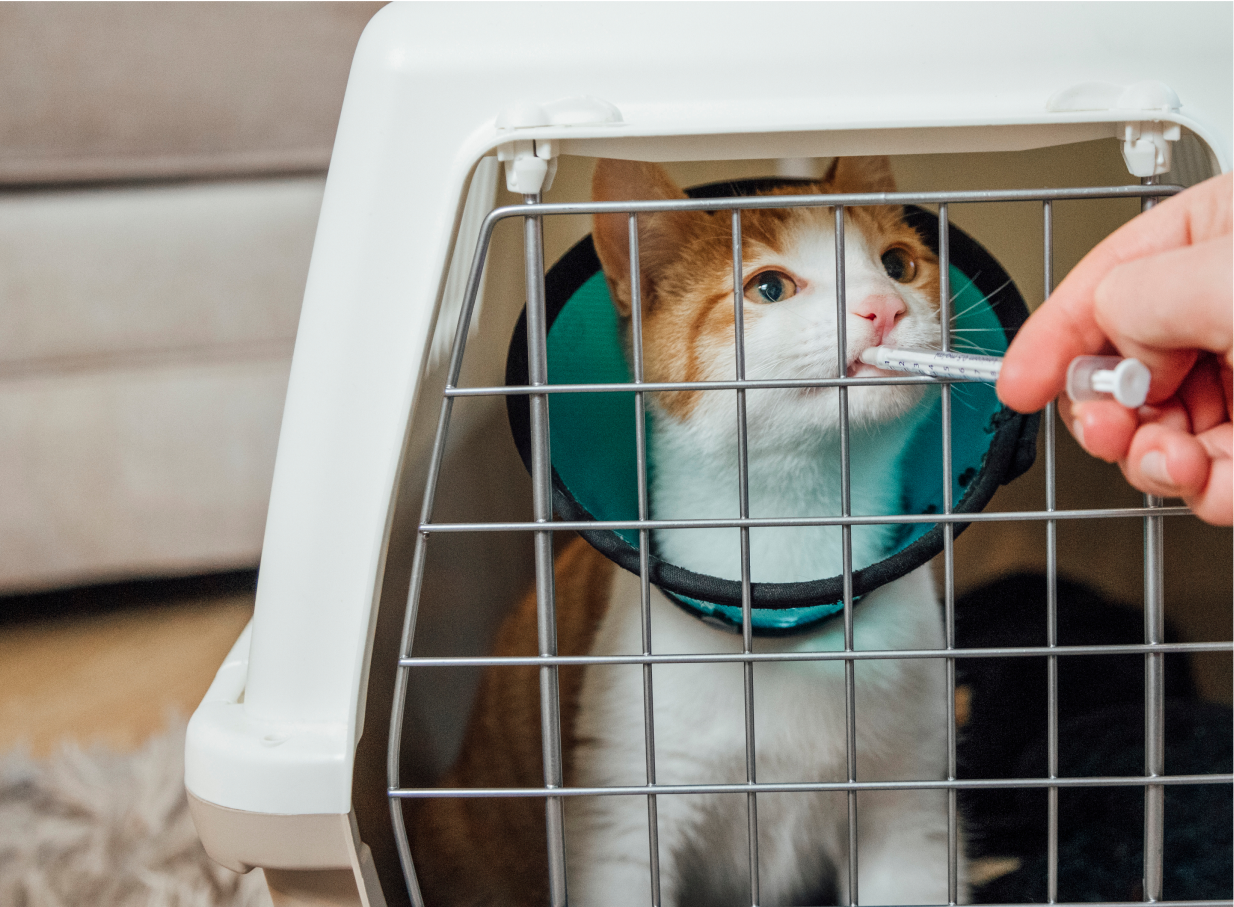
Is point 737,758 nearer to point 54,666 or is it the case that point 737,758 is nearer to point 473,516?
point 473,516

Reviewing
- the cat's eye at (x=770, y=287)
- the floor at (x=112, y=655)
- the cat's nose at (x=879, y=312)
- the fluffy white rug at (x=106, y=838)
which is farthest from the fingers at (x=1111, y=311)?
the floor at (x=112, y=655)

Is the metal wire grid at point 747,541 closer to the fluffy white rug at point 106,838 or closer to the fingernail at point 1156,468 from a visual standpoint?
the fingernail at point 1156,468

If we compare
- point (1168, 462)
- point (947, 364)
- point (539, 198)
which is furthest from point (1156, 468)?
point (539, 198)

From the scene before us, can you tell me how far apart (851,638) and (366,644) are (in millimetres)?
300

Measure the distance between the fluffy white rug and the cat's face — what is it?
602 millimetres

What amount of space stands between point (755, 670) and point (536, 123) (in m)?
0.46

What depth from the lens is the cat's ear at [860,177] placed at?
770mm

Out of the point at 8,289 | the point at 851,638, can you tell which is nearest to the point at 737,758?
the point at 851,638

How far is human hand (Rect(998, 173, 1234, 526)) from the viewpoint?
37cm

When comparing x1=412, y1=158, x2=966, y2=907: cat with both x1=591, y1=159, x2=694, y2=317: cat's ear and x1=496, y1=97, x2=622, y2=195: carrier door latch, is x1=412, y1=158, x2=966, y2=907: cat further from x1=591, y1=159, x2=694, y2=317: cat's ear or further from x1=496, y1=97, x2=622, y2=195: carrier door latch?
x1=496, y1=97, x2=622, y2=195: carrier door latch

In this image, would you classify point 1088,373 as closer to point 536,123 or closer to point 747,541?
point 747,541

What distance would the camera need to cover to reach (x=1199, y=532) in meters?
0.85

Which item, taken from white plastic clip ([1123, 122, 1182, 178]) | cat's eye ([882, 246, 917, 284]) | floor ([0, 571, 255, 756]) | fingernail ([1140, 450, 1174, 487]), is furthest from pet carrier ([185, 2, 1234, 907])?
floor ([0, 571, 255, 756])

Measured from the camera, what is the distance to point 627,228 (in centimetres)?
66
